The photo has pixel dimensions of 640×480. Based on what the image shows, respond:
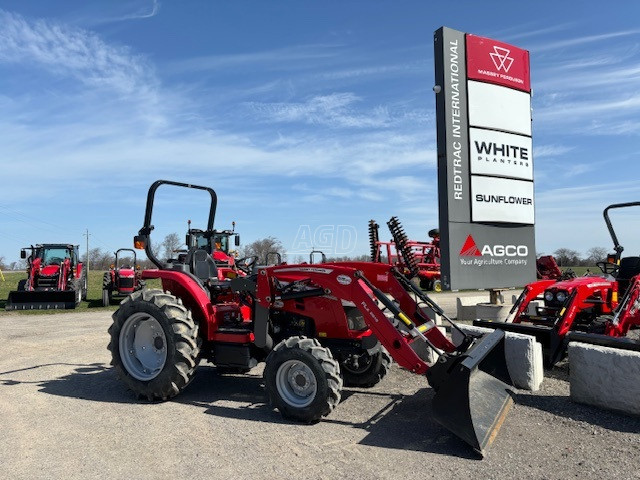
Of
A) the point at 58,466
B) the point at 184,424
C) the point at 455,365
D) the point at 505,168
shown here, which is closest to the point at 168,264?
the point at 184,424

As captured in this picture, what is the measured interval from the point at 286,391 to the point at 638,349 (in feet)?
11.8

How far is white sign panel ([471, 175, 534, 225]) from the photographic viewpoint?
8781 mm

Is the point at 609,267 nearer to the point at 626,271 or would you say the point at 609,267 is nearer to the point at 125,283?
the point at 626,271

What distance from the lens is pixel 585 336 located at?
5680mm

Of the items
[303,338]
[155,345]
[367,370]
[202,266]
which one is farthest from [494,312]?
[155,345]

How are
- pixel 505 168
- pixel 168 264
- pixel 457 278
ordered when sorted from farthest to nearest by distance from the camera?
pixel 505 168, pixel 457 278, pixel 168 264

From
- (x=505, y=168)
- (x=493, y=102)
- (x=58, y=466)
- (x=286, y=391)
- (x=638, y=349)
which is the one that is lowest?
(x=58, y=466)

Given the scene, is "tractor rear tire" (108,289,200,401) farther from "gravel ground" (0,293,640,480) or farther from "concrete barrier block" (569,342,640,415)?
"concrete barrier block" (569,342,640,415)

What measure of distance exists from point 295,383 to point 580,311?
4.81 m

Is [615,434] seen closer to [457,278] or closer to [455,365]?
[455,365]

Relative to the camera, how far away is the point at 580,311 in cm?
752

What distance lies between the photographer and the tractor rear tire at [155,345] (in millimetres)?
5480

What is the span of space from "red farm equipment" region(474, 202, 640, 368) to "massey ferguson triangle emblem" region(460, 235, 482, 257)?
1.32 m

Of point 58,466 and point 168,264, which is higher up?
point 168,264
